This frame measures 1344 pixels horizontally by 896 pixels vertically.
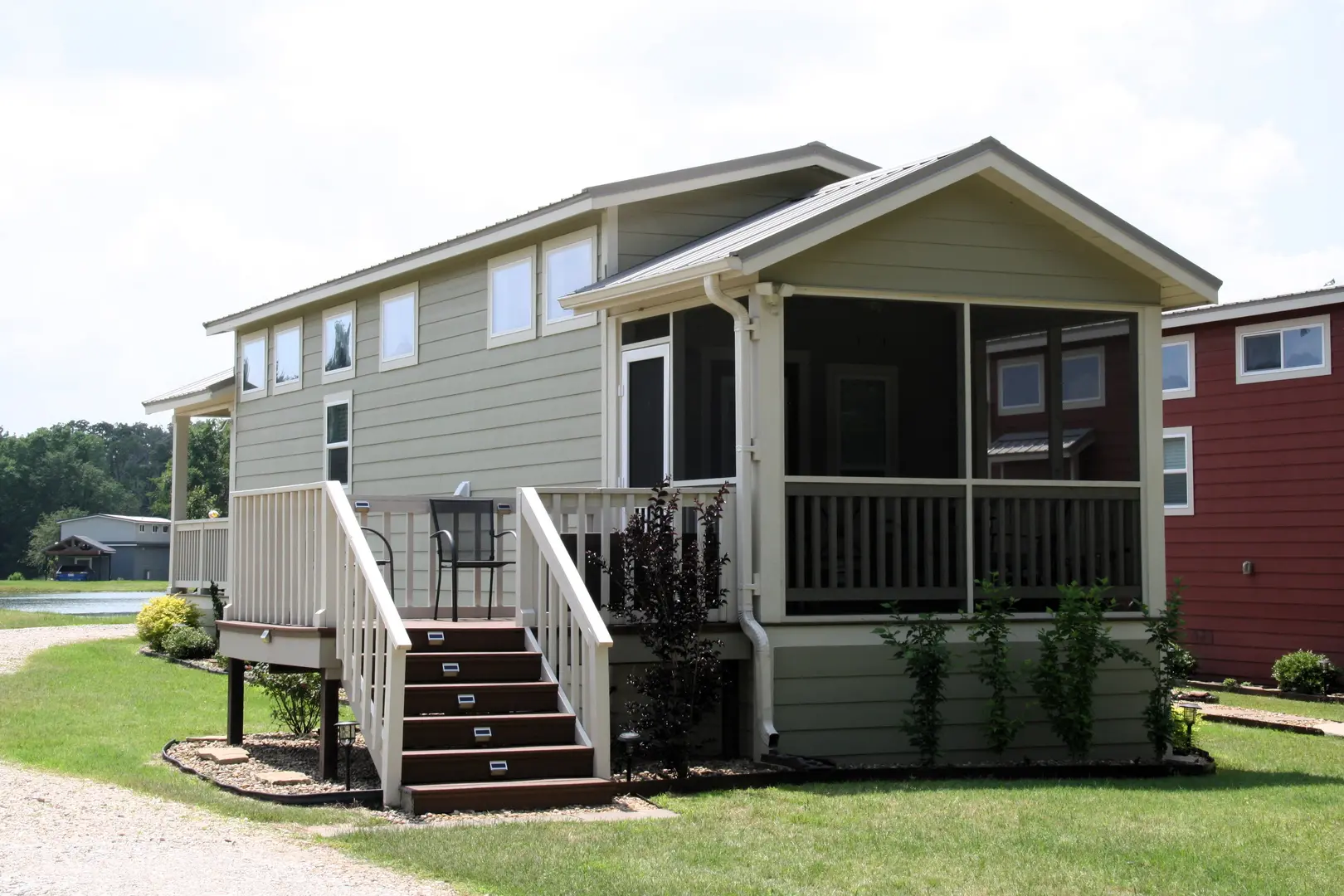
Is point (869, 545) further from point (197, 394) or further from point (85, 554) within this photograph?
point (85, 554)

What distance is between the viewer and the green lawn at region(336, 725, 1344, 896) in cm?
652

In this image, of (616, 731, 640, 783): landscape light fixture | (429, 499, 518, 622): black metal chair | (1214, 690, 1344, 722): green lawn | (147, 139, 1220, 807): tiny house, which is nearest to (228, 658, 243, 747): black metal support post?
(147, 139, 1220, 807): tiny house

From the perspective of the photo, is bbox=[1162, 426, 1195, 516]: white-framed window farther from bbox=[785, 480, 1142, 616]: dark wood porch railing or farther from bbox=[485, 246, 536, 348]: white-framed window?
bbox=[485, 246, 536, 348]: white-framed window

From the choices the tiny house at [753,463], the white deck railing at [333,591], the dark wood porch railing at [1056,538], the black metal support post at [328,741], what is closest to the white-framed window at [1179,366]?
the tiny house at [753,463]

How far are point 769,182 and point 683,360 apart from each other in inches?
100

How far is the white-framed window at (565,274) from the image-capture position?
12.6 m

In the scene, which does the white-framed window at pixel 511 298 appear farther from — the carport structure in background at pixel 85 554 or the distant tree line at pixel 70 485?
the carport structure in background at pixel 85 554

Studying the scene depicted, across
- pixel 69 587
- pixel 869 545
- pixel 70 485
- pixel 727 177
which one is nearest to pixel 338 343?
pixel 727 177

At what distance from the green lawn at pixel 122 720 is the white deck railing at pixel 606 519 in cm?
266

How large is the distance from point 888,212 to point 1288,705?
337 inches

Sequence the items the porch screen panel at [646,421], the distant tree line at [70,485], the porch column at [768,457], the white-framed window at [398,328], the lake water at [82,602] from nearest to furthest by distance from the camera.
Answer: the porch column at [768,457]
the porch screen panel at [646,421]
the white-framed window at [398,328]
the lake water at [82,602]
the distant tree line at [70,485]

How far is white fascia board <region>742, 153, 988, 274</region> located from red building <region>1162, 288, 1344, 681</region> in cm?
729

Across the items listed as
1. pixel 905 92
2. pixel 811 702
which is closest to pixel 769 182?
pixel 905 92

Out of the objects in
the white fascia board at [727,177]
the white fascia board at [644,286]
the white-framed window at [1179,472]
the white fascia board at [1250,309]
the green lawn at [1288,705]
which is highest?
the white fascia board at [727,177]
